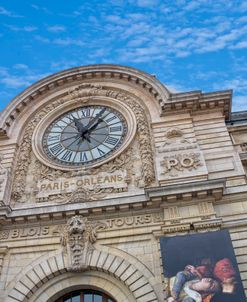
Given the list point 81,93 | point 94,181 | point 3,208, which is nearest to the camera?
point 3,208

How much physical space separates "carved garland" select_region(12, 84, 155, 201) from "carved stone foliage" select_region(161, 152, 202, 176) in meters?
0.66

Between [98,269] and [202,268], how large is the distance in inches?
143

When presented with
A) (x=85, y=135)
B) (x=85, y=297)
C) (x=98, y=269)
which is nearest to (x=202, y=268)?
(x=98, y=269)

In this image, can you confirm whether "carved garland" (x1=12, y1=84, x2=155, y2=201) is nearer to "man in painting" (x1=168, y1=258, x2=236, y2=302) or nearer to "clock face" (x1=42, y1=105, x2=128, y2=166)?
"clock face" (x1=42, y1=105, x2=128, y2=166)

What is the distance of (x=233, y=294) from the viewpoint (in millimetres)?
10859

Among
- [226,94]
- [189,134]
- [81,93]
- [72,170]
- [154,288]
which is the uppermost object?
[81,93]

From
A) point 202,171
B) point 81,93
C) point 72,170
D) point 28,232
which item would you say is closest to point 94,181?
point 72,170

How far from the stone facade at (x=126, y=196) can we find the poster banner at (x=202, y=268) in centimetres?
69

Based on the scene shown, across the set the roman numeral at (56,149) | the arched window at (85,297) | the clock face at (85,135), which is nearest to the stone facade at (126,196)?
the arched window at (85,297)

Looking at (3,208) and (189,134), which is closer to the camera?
(3,208)

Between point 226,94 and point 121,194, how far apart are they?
663 centimetres

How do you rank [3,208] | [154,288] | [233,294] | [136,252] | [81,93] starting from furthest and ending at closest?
[81,93]
[3,208]
[136,252]
[154,288]
[233,294]

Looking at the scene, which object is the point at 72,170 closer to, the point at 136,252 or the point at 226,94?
the point at 136,252

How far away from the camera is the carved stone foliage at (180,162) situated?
14.9 metres
